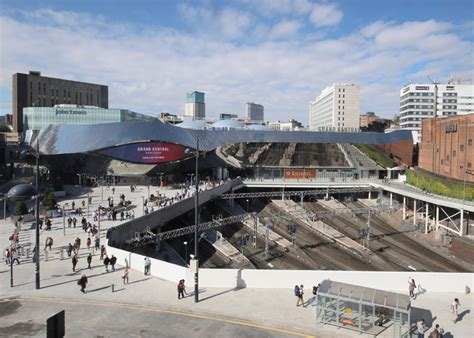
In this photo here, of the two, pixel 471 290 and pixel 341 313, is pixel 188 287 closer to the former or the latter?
pixel 341 313

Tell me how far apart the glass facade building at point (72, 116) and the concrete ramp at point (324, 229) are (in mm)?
43217

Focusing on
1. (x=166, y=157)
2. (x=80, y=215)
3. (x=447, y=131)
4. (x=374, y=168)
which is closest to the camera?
(x=80, y=215)

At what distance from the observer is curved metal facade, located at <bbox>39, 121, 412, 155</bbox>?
6931 cm

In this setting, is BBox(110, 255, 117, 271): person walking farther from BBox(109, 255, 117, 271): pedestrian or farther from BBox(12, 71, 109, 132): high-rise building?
BBox(12, 71, 109, 132): high-rise building

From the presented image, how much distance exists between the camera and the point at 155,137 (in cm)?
7025

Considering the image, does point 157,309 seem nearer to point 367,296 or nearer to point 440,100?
point 367,296

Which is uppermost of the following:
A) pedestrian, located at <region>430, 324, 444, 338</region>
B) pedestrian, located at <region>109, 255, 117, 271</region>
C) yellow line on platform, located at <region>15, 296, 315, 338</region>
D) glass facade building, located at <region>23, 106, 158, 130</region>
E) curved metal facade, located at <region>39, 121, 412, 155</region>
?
glass facade building, located at <region>23, 106, 158, 130</region>

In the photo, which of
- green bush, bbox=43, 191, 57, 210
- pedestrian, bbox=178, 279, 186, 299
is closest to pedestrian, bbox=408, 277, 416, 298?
pedestrian, bbox=178, 279, 186, 299

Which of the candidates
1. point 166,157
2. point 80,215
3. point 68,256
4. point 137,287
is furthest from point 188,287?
point 166,157

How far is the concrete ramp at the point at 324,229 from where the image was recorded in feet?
164

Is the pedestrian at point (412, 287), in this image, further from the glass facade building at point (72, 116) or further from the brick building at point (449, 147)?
the glass facade building at point (72, 116)

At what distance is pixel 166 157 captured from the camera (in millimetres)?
71375

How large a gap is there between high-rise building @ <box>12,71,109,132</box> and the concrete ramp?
4124 inches

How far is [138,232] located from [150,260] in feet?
43.3
